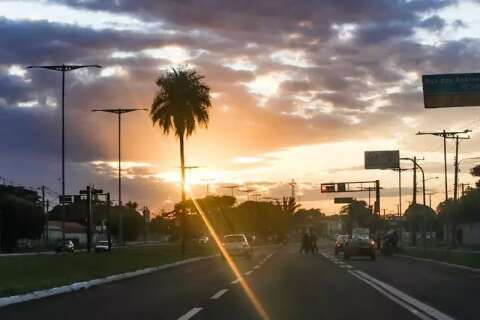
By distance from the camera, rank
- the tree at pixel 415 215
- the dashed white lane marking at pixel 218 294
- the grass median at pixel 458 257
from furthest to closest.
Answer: the tree at pixel 415 215 → the grass median at pixel 458 257 → the dashed white lane marking at pixel 218 294

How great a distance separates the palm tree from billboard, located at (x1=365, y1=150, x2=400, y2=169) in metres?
29.5

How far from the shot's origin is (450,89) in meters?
34.9

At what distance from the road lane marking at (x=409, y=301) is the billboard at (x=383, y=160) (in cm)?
5501

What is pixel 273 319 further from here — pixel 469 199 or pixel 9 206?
pixel 469 199

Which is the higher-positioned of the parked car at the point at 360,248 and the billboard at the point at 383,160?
the billboard at the point at 383,160

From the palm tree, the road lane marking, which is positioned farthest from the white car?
the road lane marking

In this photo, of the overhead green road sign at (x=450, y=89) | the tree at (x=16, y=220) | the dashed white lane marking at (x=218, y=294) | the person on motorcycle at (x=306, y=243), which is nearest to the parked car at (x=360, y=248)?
the overhead green road sign at (x=450, y=89)

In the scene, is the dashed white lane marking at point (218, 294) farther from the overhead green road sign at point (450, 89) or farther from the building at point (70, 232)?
the building at point (70, 232)

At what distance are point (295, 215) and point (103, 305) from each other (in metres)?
179

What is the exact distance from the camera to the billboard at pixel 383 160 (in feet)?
261

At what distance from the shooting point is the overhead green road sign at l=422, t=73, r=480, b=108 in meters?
34.7

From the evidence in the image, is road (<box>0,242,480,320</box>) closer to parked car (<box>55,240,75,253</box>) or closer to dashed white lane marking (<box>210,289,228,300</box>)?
dashed white lane marking (<box>210,289,228,300</box>)

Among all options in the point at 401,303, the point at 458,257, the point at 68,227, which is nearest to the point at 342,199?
the point at 68,227

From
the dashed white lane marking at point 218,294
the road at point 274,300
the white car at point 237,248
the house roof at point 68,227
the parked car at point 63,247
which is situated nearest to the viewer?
the road at point 274,300
